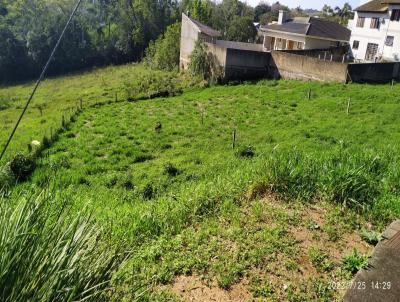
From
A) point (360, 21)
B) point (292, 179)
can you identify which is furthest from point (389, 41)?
point (292, 179)

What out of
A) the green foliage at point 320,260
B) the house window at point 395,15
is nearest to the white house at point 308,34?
the house window at point 395,15

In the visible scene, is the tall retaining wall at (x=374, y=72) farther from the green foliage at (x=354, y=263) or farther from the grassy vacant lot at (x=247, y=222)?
the green foliage at (x=354, y=263)

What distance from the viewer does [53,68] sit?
45625 millimetres

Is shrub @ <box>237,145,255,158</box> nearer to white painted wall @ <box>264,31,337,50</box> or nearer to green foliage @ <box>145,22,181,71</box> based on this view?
white painted wall @ <box>264,31,337,50</box>

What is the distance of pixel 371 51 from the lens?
94.4 feet

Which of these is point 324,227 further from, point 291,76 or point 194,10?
point 194,10

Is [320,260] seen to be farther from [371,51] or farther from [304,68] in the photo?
[371,51]

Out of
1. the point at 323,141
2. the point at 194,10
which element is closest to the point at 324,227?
the point at 323,141

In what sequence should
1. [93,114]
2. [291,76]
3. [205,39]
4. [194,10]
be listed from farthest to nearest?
1. [194,10]
2. [205,39]
3. [291,76]
4. [93,114]

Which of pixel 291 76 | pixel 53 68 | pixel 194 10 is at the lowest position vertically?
pixel 53 68

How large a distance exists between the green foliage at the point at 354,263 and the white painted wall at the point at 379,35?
85.7 ft

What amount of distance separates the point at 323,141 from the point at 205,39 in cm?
1865

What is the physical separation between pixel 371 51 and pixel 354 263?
94.3 feet

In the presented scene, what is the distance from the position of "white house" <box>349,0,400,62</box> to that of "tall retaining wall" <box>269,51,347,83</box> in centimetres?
846
